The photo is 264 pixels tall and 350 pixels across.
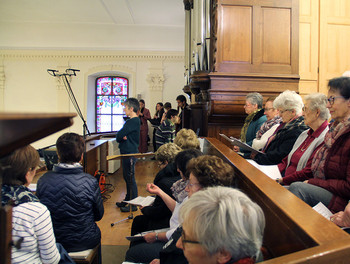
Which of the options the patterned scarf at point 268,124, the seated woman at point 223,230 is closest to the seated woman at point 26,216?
the seated woman at point 223,230

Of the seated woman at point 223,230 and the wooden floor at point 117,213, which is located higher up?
the seated woman at point 223,230

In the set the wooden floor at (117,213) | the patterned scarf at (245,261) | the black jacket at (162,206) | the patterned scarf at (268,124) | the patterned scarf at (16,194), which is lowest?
the wooden floor at (117,213)

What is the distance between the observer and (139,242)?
81.1 inches

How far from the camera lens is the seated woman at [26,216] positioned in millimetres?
1357

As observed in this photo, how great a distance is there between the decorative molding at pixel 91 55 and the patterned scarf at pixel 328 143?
8.54m

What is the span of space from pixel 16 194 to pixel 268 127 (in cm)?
233

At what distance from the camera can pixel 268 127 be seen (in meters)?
3.02

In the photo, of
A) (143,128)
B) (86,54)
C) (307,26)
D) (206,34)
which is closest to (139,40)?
(86,54)

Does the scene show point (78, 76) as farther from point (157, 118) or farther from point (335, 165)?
point (335, 165)

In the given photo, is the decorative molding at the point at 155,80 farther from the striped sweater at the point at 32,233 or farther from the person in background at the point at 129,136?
the striped sweater at the point at 32,233

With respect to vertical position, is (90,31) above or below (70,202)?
above

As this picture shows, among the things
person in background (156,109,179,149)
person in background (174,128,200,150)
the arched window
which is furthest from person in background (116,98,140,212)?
the arched window

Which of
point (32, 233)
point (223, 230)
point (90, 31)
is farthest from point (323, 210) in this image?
point (90, 31)

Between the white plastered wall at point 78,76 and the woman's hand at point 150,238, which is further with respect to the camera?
the white plastered wall at point 78,76
